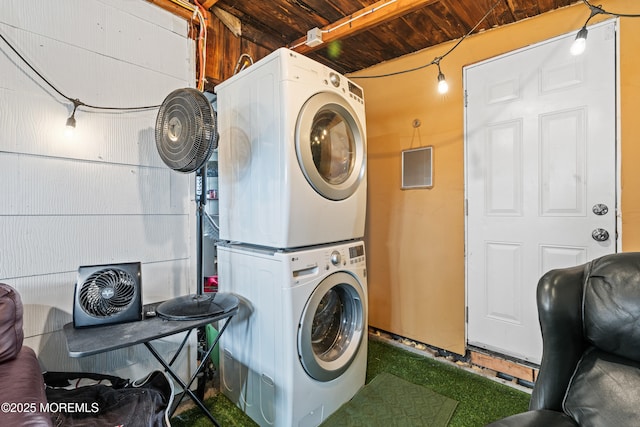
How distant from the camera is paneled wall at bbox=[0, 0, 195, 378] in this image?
1.31 metres

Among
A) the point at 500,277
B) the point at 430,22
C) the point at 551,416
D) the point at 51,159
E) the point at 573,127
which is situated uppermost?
the point at 430,22

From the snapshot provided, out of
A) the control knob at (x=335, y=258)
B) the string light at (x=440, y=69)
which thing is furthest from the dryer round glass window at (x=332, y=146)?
the string light at (x=440, y=69)

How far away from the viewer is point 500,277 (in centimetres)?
212

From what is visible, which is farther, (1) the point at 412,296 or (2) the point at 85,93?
(1) the point at 412,296

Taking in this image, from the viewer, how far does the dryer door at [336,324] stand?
159 centimetres

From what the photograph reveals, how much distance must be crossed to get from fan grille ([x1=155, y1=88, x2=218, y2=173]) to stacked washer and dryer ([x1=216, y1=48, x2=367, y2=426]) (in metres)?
0.29

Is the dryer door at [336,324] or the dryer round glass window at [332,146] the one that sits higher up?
the dryer round glass window at [332,146]

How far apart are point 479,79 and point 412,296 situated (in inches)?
68.7

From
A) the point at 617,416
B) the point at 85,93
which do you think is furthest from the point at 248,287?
the point at 617,416

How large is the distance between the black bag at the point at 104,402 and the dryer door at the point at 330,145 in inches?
45.5

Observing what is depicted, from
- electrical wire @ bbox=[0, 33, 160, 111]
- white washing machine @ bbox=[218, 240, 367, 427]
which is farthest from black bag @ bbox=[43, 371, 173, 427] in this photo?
electrical wire @ bbox=[0, 33, 160, 111]

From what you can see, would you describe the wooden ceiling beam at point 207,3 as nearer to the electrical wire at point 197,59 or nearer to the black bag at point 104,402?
the electrical wire at point 197,59

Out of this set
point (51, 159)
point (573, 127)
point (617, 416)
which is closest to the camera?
point (617, 416)

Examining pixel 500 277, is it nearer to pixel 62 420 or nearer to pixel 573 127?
pixel 573 127
